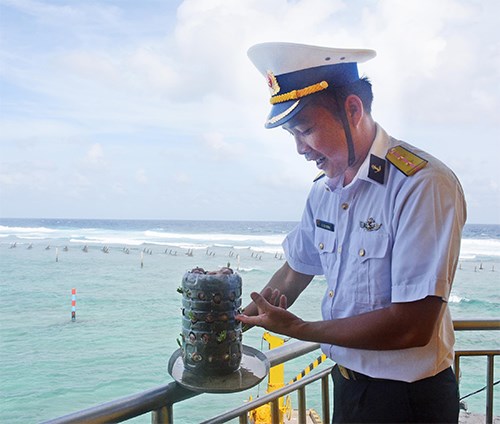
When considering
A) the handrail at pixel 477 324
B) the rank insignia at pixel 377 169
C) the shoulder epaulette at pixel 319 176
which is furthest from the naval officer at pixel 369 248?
the handrail at pixel 477 324

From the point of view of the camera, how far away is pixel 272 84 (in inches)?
54.0

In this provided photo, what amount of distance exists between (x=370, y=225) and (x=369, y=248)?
6 centimetres

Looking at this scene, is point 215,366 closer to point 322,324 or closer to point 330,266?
point 322,324

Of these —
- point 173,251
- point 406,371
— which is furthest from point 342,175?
point 173,251

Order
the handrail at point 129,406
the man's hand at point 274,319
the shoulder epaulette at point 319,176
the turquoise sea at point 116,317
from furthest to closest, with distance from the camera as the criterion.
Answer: the turquoise sea at point 116,317
the shoulder epaulette at point 319,176
the man's hand at point 274,319
the handrail at point 129,406

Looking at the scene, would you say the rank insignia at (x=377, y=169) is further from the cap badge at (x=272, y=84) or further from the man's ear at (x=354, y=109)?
the cap badge at (x=272, y=84)

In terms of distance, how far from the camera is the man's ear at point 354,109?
1.26 metres

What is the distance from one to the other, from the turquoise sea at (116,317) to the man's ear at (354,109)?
498mm

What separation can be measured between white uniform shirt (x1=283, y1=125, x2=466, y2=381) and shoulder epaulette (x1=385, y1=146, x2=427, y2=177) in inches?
0.5

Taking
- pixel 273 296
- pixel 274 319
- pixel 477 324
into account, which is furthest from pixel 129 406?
pixel 477 324

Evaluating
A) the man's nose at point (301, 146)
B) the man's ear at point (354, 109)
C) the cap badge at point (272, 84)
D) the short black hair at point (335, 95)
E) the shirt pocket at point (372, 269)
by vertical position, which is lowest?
the shirt pocket at point (372, 269)

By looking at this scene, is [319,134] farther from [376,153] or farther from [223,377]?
[223,377]

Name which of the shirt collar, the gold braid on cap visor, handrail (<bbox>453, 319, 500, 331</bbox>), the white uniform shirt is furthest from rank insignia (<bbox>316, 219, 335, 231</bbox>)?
handrail (<bbox>453, 319, 500, 331</bbox>)

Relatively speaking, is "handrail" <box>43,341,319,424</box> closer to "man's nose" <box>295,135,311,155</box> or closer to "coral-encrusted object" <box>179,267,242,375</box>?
"coral-encrusted object" <box>179,267,242,375</box>
